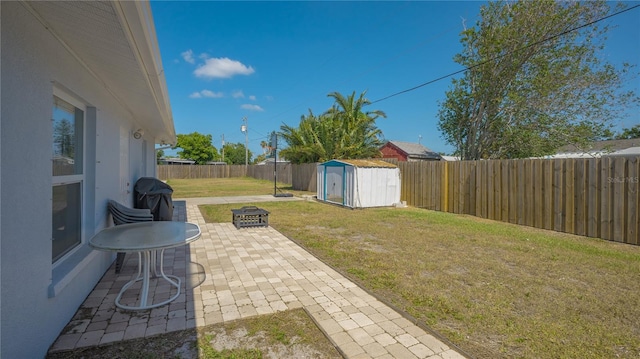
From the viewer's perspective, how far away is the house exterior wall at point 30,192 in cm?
182

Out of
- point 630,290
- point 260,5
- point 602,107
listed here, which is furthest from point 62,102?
point 602,107

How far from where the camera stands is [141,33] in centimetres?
223

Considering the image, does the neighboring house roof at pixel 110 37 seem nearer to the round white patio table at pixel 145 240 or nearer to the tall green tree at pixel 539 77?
the round white patio table at pixel 145 240

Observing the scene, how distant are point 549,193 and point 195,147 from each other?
5329 centimetres

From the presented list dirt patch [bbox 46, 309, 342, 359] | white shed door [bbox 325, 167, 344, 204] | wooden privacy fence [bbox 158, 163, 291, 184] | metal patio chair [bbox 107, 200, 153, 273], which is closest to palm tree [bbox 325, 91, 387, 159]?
white shed door [bbox 325, 167, 344, 204]

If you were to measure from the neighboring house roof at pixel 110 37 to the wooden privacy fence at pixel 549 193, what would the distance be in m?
8.79

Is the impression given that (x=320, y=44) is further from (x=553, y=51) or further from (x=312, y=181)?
(x=553, y=51)

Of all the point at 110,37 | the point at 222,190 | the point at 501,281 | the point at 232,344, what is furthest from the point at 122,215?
the point at 222,190

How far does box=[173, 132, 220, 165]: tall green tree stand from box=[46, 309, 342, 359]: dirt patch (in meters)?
54.0

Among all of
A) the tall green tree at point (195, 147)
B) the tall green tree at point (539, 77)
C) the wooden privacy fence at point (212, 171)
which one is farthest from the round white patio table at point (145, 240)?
the tall green tree at point (195, 147)

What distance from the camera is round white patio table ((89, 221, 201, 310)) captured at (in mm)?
2742

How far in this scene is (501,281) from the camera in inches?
159

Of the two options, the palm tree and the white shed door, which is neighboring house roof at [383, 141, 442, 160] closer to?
the palm tree

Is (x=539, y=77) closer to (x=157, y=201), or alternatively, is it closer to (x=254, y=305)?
(x=254, y=305)
